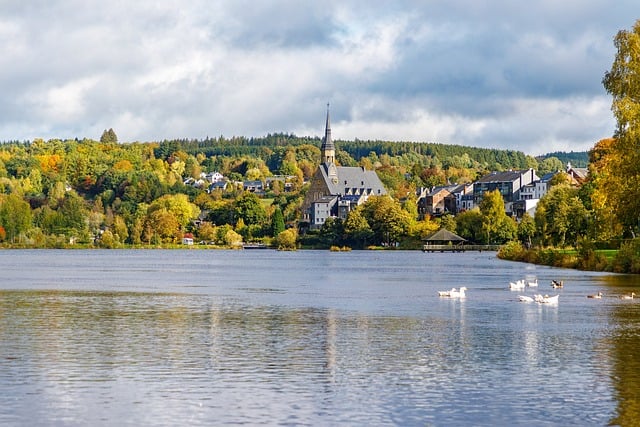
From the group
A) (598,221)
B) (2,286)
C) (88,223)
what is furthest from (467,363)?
(88,223)

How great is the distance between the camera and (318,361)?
953 inches

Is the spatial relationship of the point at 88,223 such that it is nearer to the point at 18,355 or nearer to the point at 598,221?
the point at 598,221

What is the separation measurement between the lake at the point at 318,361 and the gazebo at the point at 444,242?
109 m

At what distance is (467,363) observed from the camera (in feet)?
78.5

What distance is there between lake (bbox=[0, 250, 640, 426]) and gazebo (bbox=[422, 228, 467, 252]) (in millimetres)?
109053

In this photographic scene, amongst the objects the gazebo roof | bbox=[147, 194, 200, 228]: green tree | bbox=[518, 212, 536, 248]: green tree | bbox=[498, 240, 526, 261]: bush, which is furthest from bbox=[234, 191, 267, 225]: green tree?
bbox=[498, 240, 526, 261]: bush

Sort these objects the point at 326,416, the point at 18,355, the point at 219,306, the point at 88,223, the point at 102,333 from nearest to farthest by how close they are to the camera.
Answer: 1. the point at 326,416
2. the point at 18,355
3. the point at 102,333
4. the point at 219,306
5. the point at 88,223

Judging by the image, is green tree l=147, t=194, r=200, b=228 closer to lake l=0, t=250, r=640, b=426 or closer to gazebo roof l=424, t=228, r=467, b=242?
gazebo roof l=424, t=228, r=467, b=242

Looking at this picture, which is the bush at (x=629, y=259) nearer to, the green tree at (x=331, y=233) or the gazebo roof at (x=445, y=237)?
the gazebo roof at (x=445, y=237)

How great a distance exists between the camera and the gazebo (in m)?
155

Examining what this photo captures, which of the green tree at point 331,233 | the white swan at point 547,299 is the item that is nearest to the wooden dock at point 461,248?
the green tree at point 331,233

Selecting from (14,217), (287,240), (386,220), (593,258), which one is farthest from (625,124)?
(14,217)

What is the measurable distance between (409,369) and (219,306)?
19.2 m

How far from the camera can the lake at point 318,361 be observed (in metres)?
18.1
